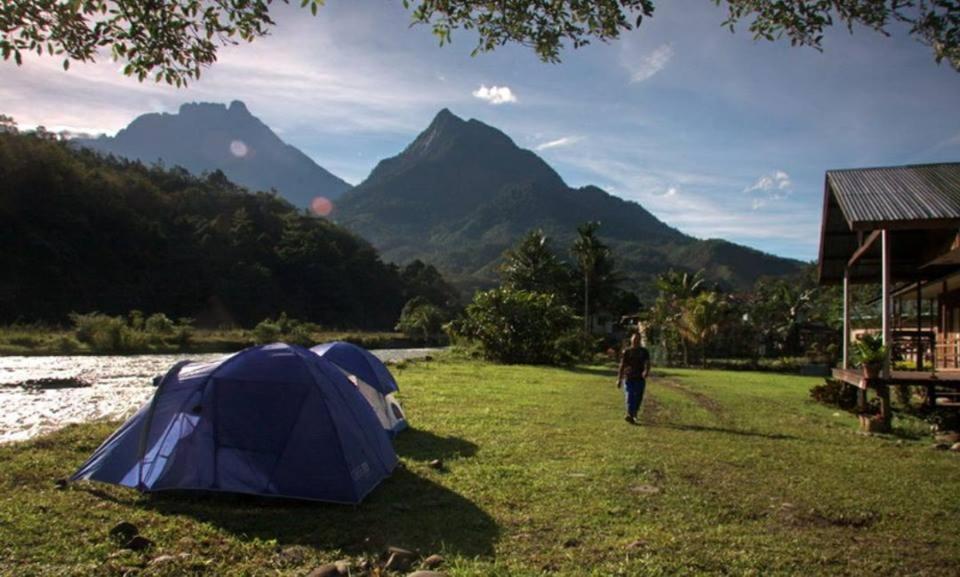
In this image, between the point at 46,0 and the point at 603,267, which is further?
the point at 603,267

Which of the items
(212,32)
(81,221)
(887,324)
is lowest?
(887,324)

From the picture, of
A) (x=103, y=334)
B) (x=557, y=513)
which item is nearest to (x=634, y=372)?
(x=557, y=513)

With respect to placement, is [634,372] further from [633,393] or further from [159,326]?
[159,326]

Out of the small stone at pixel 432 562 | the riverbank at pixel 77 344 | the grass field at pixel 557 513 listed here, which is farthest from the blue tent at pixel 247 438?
the riverbank at pixel 77 344

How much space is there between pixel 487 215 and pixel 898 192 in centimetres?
13057

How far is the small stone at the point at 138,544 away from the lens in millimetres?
5016

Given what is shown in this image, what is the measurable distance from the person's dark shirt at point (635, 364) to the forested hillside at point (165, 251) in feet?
153

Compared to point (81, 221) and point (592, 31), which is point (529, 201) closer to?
point (81, 221)

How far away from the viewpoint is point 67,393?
682 inches

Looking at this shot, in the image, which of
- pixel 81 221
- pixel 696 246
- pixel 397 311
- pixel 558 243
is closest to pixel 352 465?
pixel 81 221

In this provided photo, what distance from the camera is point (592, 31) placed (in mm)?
5227

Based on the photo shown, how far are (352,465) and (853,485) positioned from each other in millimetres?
5199

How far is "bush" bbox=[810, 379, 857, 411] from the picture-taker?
52.5ft

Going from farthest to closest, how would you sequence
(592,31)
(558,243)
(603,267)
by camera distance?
(558,243) → (603,267) → (592,31)
